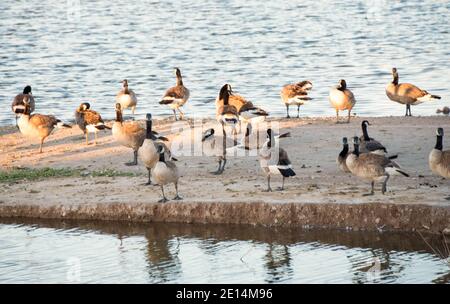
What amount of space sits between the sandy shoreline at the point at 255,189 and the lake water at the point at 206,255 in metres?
0.29

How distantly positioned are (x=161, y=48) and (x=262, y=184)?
26975mm

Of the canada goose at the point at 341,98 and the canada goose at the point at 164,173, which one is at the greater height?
the canada goose at the point at 341,98

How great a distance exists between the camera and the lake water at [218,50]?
1245 inches

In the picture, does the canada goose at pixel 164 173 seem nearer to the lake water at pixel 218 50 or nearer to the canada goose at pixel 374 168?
the canada goose at pixel 374 168

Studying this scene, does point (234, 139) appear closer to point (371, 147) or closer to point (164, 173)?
point (371, 147)

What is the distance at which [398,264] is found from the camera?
1428cm

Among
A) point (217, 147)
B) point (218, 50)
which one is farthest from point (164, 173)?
point (218, 50)

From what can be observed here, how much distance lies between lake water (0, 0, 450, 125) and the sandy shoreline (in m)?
6.03

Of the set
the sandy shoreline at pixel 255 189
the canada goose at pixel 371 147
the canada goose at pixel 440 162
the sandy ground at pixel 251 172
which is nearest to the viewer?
the sandy shoreline at pixel 255 189

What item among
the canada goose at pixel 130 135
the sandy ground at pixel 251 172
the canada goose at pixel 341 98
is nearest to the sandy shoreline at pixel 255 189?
the sandy ground at pixel 251 172

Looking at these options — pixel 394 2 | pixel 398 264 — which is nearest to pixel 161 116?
pixel 398 264

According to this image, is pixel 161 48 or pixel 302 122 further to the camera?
pixel 161 48

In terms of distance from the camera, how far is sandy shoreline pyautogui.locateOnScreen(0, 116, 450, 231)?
52.5 feet
